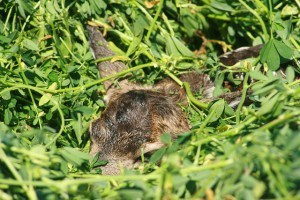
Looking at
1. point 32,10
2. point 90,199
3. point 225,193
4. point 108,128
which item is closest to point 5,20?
point 32,10

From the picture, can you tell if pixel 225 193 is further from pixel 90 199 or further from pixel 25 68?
pixel 25 68

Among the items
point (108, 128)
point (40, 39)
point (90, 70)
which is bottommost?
point (108, 128)

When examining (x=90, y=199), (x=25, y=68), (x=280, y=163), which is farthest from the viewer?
(x=25, y=68)

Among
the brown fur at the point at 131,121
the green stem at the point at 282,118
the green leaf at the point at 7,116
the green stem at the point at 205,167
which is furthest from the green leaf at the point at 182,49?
the green stem at the point at 205,167

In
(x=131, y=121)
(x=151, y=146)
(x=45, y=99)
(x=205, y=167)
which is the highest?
(x=205, y=167)

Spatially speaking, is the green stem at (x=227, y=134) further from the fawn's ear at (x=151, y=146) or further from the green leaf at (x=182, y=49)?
the green leaf at (x=182, y=49)

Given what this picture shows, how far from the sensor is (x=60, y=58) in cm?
453

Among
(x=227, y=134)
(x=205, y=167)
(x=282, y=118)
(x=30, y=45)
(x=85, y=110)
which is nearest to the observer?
(x=205, y=167)

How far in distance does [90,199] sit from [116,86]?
1.99m

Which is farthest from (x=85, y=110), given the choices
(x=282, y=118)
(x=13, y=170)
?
(x=282, y=118)

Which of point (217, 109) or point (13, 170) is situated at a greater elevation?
point (13, 170)

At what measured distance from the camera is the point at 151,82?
4.90 metres

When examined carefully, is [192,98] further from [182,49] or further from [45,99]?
[45,99]

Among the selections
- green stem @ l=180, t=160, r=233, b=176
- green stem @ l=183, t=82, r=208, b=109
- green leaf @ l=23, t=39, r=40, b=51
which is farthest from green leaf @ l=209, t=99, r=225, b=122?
green leaf @ l=23, t=39, r=40, b=51
